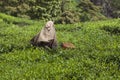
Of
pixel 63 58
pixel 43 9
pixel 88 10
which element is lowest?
pixel 88 10

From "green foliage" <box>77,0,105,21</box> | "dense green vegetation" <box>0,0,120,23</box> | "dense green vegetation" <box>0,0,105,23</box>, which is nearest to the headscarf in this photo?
"dense green vegetation" <box>0,0,120,23</box>

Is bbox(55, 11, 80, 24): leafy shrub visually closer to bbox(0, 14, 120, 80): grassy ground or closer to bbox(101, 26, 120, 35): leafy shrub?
bbox(101, 26, 120, 35): leafy shrub

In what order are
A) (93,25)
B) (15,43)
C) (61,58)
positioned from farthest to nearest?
(93,25) < (15,43) < (61,58)

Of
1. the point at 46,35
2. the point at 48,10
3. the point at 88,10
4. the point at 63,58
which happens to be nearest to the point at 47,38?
the point at 46,35

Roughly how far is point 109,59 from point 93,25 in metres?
11.3

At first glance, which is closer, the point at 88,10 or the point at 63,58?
the point at 63,58

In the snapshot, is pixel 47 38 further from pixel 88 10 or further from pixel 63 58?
pixel 88 10

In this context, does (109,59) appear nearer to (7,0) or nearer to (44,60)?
(44,60)

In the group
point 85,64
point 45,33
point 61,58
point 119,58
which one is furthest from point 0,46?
point 119,58

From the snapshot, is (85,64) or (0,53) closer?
(85,64)

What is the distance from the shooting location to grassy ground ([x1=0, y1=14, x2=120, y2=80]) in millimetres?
16438

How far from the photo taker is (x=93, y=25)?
30156 mm

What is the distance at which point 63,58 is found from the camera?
19688 mm

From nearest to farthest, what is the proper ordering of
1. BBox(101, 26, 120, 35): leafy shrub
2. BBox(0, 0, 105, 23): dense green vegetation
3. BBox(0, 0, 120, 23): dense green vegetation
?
BBox(101, 26, 120, 35): leafy shrub < BBox(0, 0, 120, 23): dense green vegetation < BBox(0, 0, 105, 23): dense green vegetation
